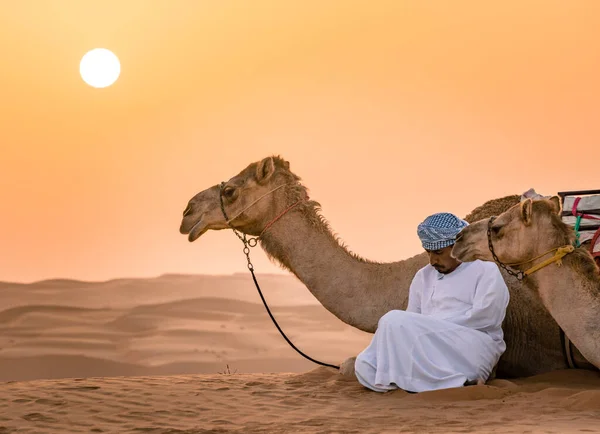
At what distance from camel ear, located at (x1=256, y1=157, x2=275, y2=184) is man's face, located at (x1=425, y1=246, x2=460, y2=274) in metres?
2.01

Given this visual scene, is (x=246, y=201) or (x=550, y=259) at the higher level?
(x=246, y=201)

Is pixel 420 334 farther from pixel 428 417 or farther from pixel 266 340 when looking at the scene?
pixel 266 340

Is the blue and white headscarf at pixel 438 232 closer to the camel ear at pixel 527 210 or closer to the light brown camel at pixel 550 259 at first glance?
the light brown camel at pixel 550 259

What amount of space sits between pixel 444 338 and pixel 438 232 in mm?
789

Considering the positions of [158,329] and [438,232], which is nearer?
[438,232]

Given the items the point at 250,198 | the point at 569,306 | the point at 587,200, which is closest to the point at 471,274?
the point at 569,306

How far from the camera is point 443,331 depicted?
25.6 ft

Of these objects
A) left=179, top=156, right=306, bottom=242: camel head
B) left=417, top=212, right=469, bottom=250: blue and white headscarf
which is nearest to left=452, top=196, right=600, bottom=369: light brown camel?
left=417, top=212, right=469, bottom=250: blue and white headscarf

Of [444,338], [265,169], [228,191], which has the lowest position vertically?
[444,338]

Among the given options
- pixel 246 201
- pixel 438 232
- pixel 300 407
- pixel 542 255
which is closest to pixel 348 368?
pixel 300 407

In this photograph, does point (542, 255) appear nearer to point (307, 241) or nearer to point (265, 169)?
point (307, 241)

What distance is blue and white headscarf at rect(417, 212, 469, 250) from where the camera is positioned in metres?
7.98

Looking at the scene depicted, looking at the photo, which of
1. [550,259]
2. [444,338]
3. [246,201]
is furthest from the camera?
[246,201]

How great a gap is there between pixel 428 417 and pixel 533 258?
1414mm
